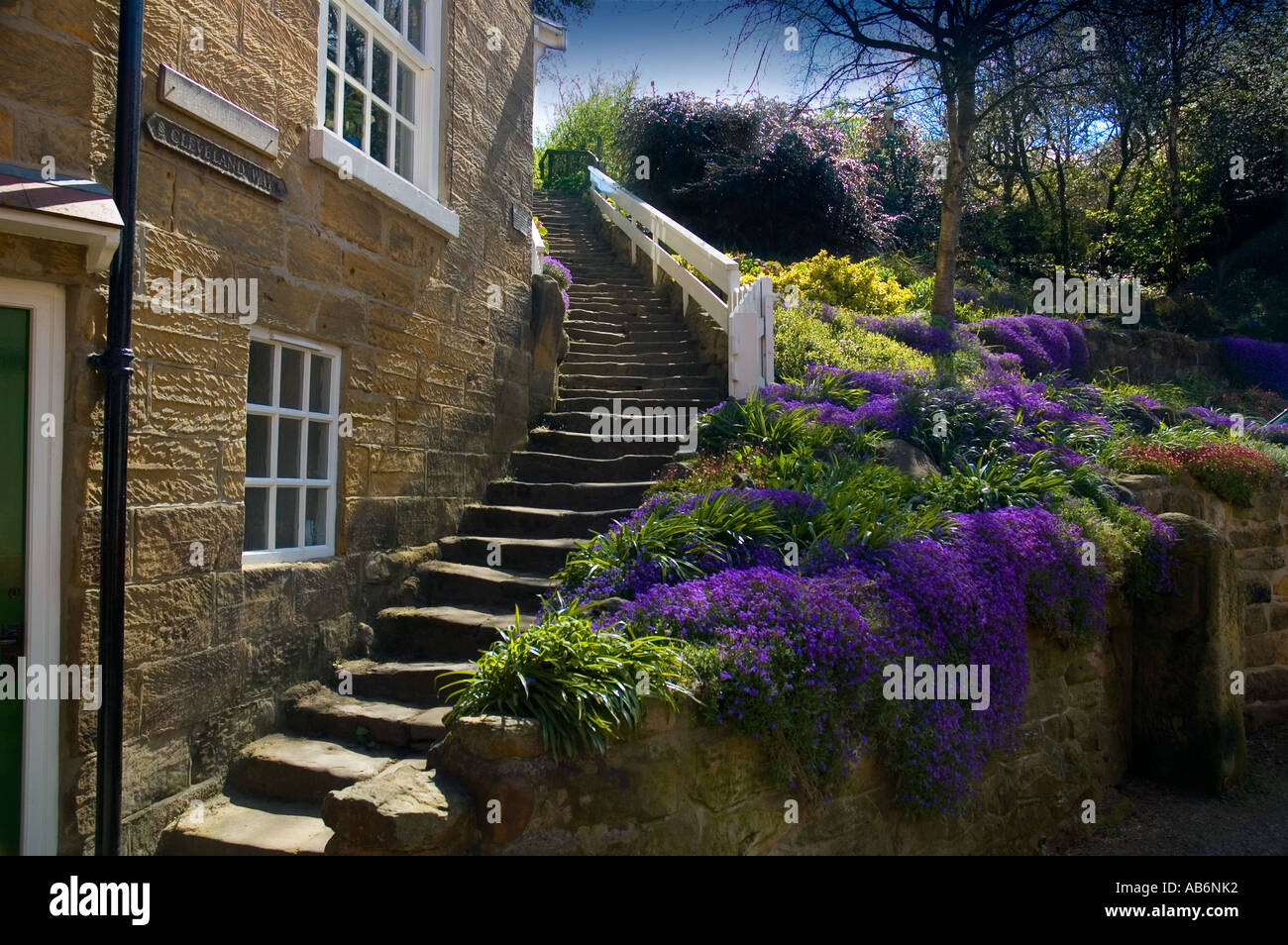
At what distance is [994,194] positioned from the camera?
1998 cm

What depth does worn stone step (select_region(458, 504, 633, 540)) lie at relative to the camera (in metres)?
6.95

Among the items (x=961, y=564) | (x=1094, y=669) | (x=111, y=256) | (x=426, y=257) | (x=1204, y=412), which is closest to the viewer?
(x=111, y=256)

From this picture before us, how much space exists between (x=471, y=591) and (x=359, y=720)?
1405 mm

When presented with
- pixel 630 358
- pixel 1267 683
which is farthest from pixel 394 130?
pixel 1267 683

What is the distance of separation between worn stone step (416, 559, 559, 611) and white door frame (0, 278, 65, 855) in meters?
2.75

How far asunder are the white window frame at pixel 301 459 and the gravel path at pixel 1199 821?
4.85m

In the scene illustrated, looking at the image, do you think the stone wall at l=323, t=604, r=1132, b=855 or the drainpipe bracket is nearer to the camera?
the stone wall at l=323, t=604, r=1132, b=855

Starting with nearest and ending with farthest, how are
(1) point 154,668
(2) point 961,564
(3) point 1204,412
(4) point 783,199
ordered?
(1) point 154,668, (2) point 961,564, (3) point 1204,412, (4) point 783,199

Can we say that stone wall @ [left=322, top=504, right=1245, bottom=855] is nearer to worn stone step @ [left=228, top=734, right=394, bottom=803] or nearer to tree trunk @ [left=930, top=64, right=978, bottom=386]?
worn stone step @ [left=228, top=734, right=394, bottom=803]

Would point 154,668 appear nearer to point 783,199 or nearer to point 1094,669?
point 1094,669

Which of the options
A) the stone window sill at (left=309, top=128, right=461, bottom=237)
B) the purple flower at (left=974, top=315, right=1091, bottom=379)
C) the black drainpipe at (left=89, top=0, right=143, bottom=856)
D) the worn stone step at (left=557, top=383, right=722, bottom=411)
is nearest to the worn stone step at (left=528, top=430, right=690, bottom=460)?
the worn stone step at (left=557, top=383, right=722, bottom=411)

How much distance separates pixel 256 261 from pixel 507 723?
290 centimetres

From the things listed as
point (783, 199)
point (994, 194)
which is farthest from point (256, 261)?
point (994, 194)
